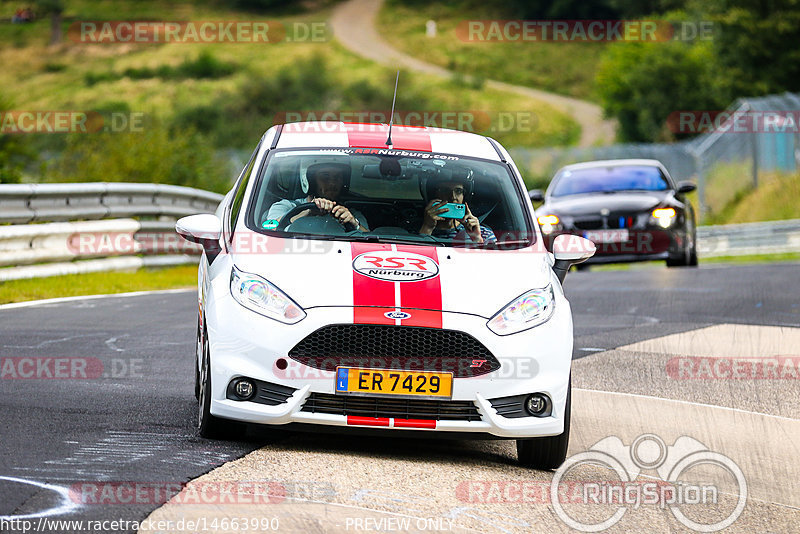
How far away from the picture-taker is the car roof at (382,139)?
7.76m

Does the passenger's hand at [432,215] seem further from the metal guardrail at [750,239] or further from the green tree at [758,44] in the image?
the green tree at [758,44]

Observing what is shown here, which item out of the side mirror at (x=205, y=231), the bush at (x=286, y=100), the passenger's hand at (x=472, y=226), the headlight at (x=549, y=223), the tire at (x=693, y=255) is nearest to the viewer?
the side mirror at (x=205, y=231)

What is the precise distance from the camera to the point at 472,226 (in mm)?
7363

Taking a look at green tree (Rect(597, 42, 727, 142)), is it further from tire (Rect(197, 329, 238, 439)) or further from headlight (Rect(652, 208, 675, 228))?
tire (Rect(197, 329, 238, 439))

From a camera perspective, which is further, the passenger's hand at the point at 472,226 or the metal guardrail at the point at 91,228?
the metal guardrail at the point at 91,228

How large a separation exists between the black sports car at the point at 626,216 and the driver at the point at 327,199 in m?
9.90

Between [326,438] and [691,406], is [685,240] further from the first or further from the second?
[326,438]

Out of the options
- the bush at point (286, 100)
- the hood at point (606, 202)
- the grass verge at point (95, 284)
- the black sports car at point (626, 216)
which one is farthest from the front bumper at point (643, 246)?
the bush at point (286, 100)

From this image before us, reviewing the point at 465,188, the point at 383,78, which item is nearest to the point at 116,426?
the point at 465,188

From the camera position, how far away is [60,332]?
10.4m

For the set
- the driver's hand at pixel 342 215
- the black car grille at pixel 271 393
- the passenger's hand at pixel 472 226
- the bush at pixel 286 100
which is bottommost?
the black car grille at pixel 271 393

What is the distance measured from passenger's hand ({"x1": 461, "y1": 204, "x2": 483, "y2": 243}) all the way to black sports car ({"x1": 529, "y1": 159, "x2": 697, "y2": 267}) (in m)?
9.83

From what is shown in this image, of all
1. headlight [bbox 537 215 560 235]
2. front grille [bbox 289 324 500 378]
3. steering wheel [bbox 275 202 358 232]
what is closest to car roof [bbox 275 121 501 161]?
steering wheel [bbox 275 202 358 232]

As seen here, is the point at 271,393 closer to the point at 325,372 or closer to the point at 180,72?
the point at 325,372
